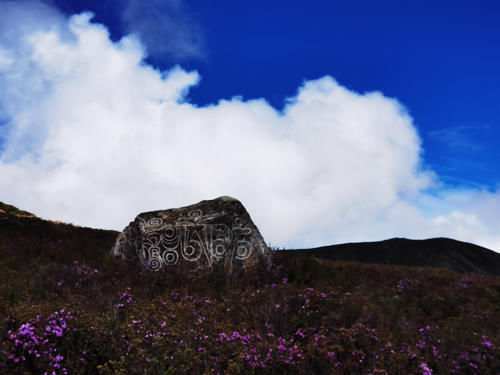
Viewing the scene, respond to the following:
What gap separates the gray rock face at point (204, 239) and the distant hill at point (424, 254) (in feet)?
48.6

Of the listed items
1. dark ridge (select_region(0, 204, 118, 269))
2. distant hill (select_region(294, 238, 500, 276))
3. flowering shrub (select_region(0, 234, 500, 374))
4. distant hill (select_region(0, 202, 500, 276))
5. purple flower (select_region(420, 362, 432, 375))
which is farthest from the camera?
distant hill (select_region(294, 238, 500, 276))

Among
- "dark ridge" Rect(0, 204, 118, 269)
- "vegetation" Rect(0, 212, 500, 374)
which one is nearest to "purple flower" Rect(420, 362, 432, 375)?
"vegetation" Rect(0, 212, 500, 374)

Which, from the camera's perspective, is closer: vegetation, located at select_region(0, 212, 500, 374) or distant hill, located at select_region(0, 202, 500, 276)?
vegetation, located at select_region(0, 212, 500, 374)

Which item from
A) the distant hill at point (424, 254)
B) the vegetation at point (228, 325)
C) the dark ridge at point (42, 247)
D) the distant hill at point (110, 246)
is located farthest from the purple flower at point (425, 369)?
the distant hill at point (424, 254)

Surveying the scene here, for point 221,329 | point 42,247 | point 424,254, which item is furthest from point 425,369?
point 424,254

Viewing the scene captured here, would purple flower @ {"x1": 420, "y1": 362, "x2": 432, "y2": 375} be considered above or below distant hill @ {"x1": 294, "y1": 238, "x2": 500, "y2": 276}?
below

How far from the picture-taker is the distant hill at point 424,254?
79.3 ft

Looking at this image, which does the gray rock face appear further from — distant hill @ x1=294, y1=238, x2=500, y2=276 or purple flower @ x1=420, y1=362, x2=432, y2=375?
distant hill @ x1=294, y1=238, x2=500, y2=276

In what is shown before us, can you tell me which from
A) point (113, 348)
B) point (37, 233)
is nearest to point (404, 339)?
point (113, 348)

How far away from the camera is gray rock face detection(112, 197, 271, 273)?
912 centimetres

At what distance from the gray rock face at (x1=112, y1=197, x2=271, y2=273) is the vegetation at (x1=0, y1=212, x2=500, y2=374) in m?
0.45

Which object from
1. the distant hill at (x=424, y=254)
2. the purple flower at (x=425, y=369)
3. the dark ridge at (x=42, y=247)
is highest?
the distant hill at (x=424, y=254)

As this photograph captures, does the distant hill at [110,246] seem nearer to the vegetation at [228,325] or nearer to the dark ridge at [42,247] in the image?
the dark ridge at [42,247]

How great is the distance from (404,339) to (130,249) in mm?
6995
